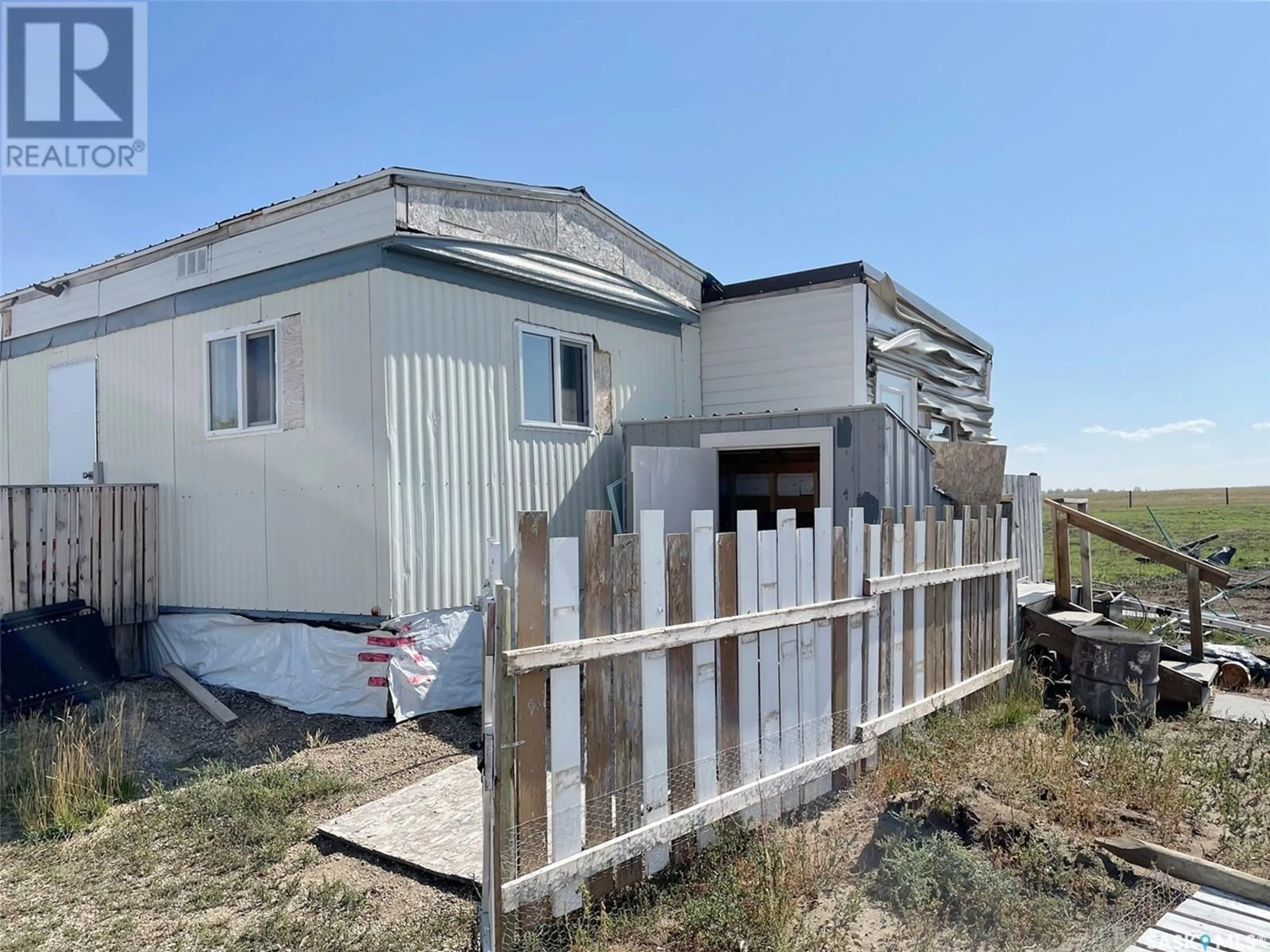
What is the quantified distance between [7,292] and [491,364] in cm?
684

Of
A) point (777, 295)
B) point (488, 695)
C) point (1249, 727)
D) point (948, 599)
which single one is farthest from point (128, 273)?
point (1249, 727)

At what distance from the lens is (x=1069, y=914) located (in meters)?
3.41

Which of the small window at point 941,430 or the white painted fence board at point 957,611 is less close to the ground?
the small window at point 941,430

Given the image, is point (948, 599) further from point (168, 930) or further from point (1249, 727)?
point (168, 930)

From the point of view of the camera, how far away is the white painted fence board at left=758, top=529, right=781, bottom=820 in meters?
4.19

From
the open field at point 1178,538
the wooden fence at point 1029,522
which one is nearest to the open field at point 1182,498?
the open field at point 1178,538

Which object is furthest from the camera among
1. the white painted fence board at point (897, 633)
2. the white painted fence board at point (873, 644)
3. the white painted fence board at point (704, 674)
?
the white painted fence board at point (897, 633)

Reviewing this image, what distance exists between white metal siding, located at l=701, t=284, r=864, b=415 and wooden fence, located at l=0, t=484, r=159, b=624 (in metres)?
6.29

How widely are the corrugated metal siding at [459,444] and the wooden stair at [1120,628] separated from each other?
14.7 ft

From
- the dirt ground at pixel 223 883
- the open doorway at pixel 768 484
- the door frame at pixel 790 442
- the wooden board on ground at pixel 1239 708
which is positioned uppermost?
the door frame at pixel 790 442

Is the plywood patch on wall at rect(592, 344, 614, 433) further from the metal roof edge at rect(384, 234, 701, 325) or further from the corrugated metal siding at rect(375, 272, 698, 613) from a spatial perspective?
the metal roof edge at rect(384, 234, 701, 325)

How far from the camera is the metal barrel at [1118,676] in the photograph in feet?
20.8

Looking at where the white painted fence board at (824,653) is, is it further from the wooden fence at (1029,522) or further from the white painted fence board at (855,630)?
the wooden fence at (1029,522)

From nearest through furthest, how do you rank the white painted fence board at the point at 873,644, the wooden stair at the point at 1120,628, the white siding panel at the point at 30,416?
the white painted fence board at the point at 873,644 < the wooden stair at the point at 1120,628 < the white siding panel at the point at 30,416
